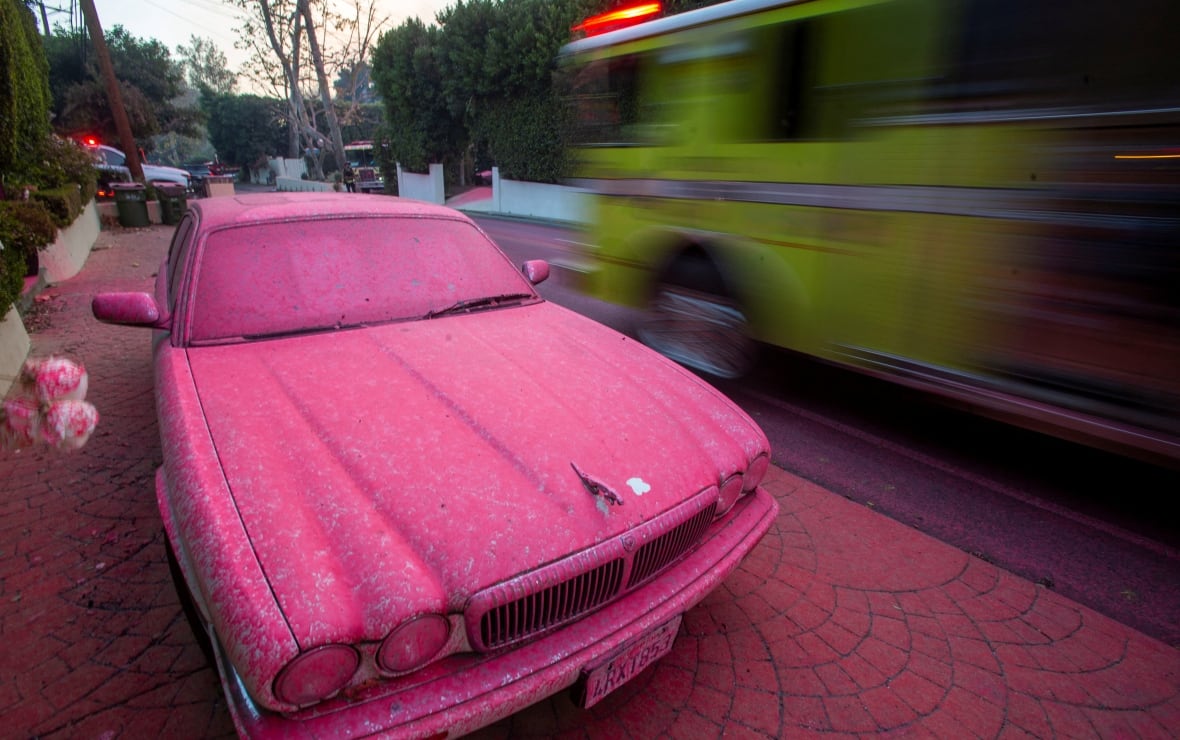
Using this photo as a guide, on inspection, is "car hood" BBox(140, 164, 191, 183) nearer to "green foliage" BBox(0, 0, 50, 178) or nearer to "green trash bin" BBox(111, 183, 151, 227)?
"green trash bin" BBox(111, 183, 151, 227)

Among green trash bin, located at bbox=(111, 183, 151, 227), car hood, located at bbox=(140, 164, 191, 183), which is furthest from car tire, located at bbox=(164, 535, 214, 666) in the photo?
car hood, located at bbox=(140, 164, 191, 183)

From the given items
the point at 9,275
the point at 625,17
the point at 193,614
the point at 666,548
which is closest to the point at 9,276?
the point at 9,275

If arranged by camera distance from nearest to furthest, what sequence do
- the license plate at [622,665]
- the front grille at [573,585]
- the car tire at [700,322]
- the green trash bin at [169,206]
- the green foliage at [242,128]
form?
the front grille at [573,585], the license plate at [622,665], the car tire at [700,322], the green trash bin at [169,206], the green foliage at [242,128]

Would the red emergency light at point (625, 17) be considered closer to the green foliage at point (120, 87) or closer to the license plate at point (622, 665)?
the license plate at point (622, 665)

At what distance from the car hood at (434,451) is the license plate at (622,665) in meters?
0.36

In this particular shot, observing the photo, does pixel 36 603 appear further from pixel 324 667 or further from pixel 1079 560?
pixel 1079 560

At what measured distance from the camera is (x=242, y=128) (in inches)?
1671

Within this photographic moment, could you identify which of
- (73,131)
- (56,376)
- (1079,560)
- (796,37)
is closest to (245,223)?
(56,376)

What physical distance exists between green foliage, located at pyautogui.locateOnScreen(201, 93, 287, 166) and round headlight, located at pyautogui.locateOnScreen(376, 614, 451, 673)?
160 feet

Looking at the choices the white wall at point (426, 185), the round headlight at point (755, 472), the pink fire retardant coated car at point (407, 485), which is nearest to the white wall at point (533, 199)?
the white wall at point (426, 185)

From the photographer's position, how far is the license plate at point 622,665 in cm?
172

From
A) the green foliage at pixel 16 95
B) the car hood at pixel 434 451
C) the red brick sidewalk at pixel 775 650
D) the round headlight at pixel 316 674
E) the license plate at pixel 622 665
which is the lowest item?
the red brick sidewalk at pixel 775 650

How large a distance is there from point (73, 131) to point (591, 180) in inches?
1203

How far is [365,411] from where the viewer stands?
2.14 metres
